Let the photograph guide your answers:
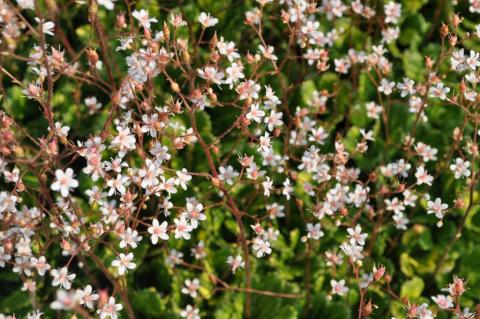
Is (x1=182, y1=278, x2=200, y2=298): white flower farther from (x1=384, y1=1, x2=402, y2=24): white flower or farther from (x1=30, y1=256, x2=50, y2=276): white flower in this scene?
(x1=384, y1=1, x2=402, y2=24): white flower

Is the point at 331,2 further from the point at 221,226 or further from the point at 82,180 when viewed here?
the point at 82,180

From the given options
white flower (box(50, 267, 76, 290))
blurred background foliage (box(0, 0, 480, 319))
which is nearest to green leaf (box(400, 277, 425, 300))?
blurred background foliage (box(0, 0, 480, 319))

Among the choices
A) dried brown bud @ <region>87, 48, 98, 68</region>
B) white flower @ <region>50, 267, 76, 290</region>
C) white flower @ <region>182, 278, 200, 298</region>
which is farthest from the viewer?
white flower @ <region>182, 278, 200, 298</region>

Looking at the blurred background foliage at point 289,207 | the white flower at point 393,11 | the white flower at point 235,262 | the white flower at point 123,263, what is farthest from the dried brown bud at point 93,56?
the white flower at point 393,11

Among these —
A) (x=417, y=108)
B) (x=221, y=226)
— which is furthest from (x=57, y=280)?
(x=417, y=108)

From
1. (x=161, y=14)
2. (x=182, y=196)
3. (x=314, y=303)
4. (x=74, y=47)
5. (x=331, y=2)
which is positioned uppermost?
(x=331, y=2)

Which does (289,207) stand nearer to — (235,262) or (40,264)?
(235,262)

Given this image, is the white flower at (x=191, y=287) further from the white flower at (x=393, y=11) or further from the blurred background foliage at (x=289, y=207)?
the white flower at (x=393, y=11)

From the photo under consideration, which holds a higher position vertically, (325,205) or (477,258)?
(325,205)
